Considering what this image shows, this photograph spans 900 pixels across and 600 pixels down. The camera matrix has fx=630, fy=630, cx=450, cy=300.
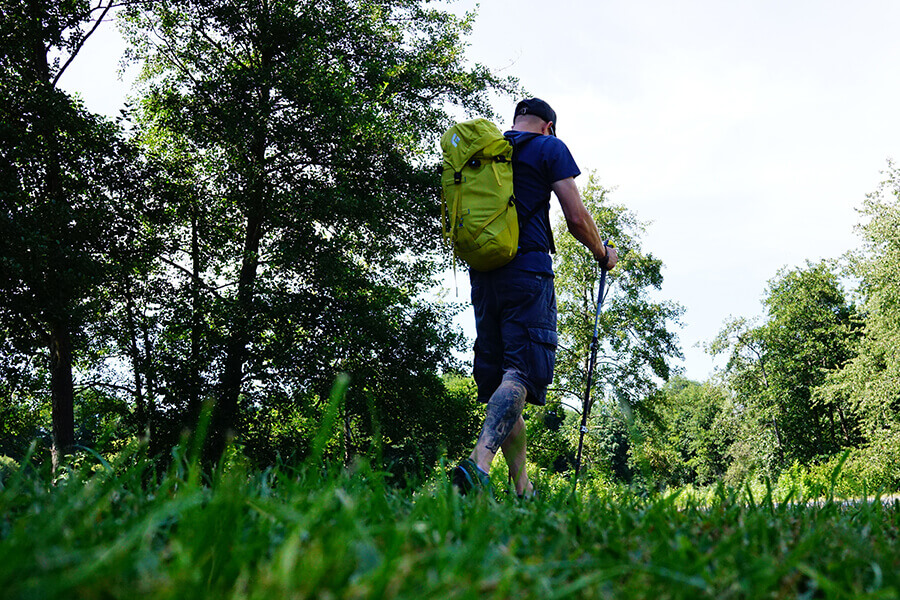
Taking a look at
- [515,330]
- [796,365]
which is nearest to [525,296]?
[515,330]

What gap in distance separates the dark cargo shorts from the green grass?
4.99 ft

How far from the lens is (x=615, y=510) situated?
69.8 inches

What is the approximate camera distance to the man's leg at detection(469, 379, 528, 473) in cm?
282

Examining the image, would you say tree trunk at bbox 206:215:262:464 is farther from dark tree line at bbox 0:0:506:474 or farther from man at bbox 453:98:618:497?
man at bbox 453:98:618:497

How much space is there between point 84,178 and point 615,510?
1264cm

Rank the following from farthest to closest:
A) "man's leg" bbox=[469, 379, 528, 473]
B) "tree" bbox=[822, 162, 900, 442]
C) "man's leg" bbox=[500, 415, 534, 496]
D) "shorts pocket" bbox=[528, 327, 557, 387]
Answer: "tree" bbox=[822, 162, 900, 442]
"shorts pocket" bbox=[528, 327, 557, 387]
"man's leg" bbox=[500, 415, 534, 496]
"man's leg" bbox=[469, 379, 528, 473]

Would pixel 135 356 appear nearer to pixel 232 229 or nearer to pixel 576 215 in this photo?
pixel 232 229

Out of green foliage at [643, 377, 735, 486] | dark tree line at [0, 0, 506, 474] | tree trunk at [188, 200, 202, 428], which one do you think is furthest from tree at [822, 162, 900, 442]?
tree trunk at [188, 200, 202, 428]

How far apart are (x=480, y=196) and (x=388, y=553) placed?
2.68 metres

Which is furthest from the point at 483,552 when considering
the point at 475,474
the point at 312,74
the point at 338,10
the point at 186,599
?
the point at 338,10

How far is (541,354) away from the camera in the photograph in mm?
3186

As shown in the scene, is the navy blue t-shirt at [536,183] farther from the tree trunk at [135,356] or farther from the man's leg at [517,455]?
the tree trunk at [135,356]

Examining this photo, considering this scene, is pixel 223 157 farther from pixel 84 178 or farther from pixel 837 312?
pixel 837 312

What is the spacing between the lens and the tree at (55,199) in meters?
10.2
